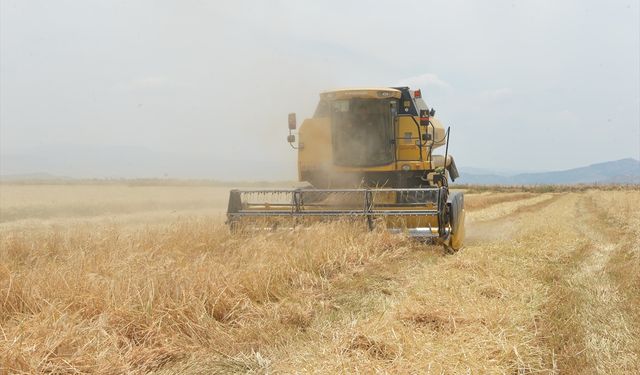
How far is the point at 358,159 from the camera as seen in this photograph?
9328 millimetres

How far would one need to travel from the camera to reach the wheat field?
3100mm

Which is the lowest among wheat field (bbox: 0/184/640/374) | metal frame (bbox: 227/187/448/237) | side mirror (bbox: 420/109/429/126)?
wheat field (bbox: 0/184/640/374)

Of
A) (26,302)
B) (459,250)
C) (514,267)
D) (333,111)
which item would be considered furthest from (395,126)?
(26,302)

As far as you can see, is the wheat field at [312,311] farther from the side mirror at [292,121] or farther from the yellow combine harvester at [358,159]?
the side mirror at [292,121]

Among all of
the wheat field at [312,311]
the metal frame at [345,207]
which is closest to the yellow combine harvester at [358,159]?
the metal frame at [345,207]

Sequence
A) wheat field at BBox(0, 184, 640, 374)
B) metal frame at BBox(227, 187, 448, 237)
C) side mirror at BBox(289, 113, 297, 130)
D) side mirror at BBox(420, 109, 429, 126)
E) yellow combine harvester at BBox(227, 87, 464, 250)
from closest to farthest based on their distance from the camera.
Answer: wheat field at BBox(0, 184, 640, 374), metal frame at BBox(227, 187, 448, 237), yellow combine harvester at BBox(227, 87, 464, 250), side mirror at BBox(420, 109, 429, 126), side mirror at BBox(289, 113, 297, 130)

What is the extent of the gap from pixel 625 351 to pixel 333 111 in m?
6.80

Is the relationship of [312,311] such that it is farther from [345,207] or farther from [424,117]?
[424,117]

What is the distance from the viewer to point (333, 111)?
372 inches

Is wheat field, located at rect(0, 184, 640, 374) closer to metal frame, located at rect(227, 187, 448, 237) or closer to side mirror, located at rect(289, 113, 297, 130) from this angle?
metal frame, located at rect(227, 187, 448, 237)

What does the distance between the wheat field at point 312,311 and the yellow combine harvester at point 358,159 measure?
5.76 ft

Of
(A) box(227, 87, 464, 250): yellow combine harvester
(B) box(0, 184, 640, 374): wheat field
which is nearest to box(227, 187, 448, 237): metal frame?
(A) box(227, 87, 464, 250): yellow combine harvester

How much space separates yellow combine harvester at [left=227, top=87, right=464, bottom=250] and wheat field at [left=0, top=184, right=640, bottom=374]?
1757 millimetres

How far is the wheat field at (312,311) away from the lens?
10.2 feet
